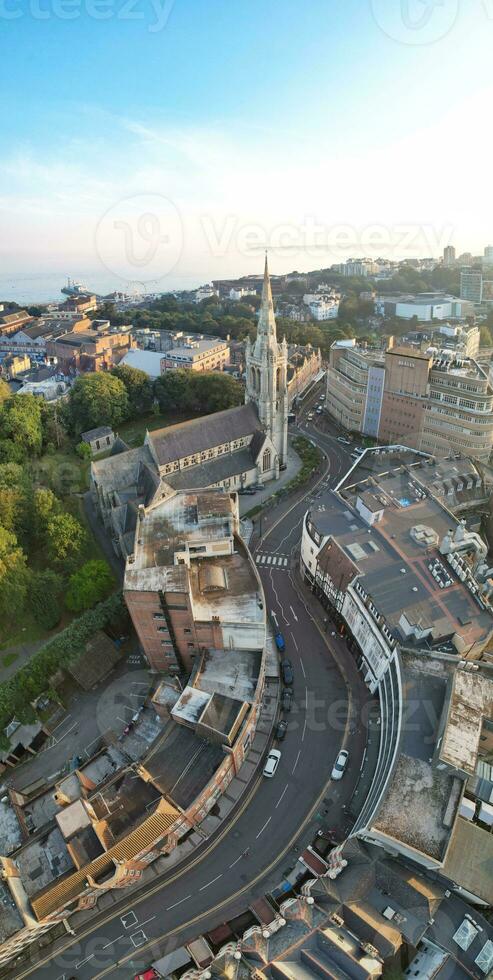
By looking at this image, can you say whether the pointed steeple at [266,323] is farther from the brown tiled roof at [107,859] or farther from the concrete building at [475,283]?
the concrete building at [475,283]

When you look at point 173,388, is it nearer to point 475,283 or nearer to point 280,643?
point 280,643

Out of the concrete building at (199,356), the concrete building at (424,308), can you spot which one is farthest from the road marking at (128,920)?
the concrete building at (424,308)

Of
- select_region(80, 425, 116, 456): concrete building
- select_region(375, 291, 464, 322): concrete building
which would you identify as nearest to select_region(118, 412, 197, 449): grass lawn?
select_region(80, 425, 116, 456): concrete building

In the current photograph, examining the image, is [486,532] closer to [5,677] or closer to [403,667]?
[403,667]

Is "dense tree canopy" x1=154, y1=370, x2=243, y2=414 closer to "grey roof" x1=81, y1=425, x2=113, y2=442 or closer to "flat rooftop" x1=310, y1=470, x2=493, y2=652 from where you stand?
"grey roof" x1=81, y1=425, x2=113, y2=442

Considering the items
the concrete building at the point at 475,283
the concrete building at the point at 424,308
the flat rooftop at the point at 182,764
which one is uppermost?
the concrete building at the point at 475,283

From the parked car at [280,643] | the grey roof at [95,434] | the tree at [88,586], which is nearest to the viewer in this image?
the parked car at [280,643]
